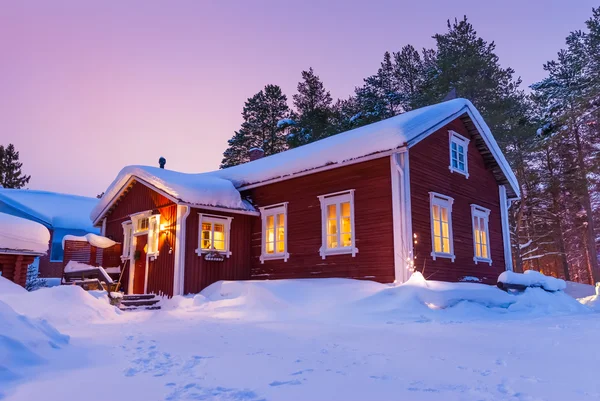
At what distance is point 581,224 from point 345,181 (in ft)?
83.6

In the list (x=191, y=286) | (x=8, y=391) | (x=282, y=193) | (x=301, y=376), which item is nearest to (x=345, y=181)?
(x=282, y=193)

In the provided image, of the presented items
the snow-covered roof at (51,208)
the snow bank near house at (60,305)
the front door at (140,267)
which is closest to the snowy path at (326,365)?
the snow bank near house at (60,305)

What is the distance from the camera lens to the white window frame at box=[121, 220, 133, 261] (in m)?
16.5

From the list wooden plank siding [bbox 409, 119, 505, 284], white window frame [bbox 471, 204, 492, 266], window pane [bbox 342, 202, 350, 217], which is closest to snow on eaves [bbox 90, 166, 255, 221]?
window pane [bbox 342, 202, 350, 217]

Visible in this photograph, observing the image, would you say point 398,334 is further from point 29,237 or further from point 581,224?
point 581,224

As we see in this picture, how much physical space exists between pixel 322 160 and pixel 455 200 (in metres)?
4.63

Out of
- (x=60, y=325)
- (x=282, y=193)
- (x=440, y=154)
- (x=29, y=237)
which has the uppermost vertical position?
(x=440, y=154)

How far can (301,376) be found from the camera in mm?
4242

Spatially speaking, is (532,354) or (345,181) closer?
(532,354)

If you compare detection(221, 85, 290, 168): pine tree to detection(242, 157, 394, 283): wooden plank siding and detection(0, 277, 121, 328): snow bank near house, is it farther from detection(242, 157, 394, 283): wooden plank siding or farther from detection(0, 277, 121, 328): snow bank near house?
detection(0, 277, 121, 328): snow bank near house

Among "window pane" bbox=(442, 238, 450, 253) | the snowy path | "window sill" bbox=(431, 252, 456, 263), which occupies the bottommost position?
the snowy path

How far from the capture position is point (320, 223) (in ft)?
44.8

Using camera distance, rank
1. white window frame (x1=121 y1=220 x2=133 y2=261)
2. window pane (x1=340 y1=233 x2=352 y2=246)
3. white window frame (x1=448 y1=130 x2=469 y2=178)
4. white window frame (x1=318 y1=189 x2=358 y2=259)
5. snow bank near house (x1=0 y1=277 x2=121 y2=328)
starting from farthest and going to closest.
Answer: white window frame (x1=121 y1=220 x2=133 y2=261)
white window frame (x1=448 y1=130 x2=469 y2=178)
window pane (x1=340 y1=233 x2=352 y2=246)
white window frame (x1=318 y1=189 x2=358 y2=259)
snow bank near house (x1=0 y1=277 x2=121 y2=328)

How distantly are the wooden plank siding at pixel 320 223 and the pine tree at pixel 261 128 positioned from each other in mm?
22027
